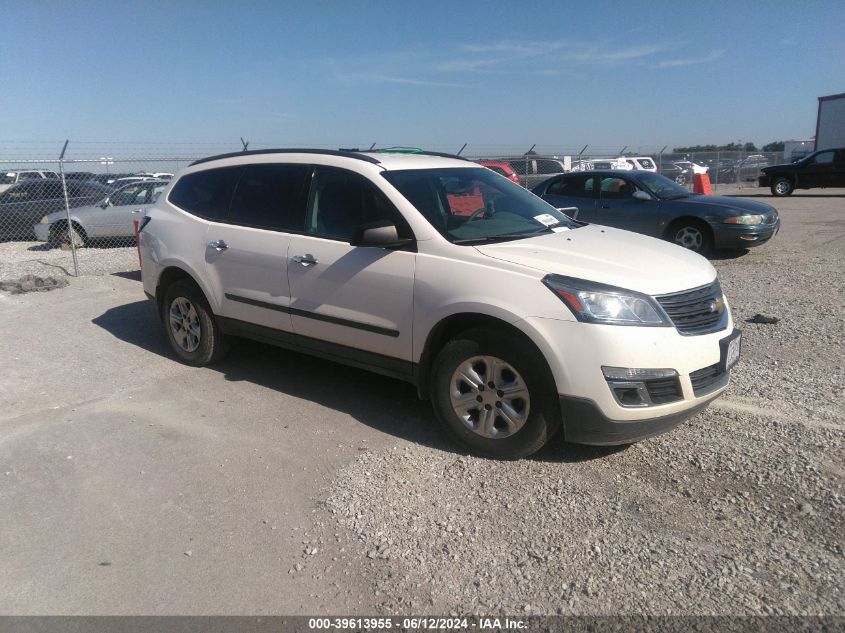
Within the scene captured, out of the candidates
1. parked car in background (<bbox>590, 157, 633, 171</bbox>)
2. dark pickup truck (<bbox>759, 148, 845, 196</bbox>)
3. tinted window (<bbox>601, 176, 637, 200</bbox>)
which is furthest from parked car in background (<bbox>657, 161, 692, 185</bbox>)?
tinted window (<bbox>601, 176, 637, 200</bbox>)

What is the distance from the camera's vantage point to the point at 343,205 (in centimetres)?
497

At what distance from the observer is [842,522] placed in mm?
3404

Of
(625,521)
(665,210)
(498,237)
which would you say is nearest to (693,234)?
(665,210)

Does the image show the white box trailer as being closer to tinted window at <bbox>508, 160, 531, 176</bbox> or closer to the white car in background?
the white car in background

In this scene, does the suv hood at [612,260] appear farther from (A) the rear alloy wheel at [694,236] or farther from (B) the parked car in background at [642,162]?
(B) the parked car in background at [642,162]

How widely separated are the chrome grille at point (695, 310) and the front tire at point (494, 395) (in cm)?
79

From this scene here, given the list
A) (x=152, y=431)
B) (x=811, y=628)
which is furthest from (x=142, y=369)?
(x=811, y=628)

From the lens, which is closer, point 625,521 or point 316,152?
point 625,521

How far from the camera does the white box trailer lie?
32.7 m

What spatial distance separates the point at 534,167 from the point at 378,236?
58.1ft

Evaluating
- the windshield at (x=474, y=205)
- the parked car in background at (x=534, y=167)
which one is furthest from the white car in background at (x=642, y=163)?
the windshield at (x=474, y=205)

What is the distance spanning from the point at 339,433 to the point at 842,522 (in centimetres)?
294

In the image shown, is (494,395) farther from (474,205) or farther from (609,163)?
(609,163)

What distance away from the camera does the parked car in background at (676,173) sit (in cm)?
2674
